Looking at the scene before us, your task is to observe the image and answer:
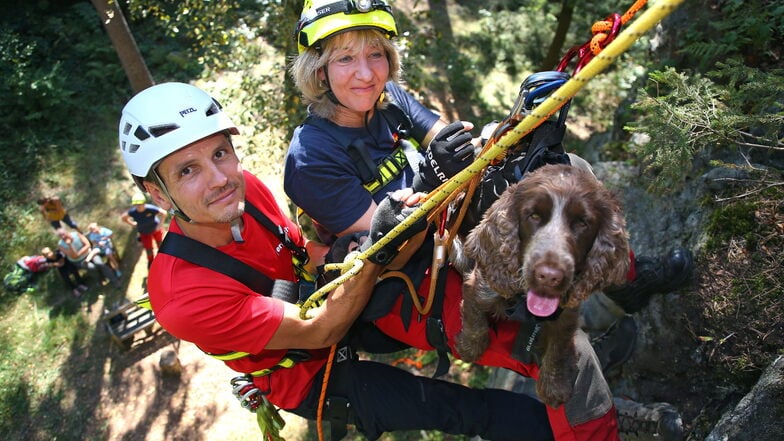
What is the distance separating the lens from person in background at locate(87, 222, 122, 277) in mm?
8836

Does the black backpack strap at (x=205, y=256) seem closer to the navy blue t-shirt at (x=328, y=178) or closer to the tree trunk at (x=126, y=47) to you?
the navy blue t-shirt at (x=328, y=178)

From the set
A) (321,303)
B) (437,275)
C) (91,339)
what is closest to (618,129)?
(437,275)

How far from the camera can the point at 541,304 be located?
8.74ft

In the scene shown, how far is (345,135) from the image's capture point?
3.62m

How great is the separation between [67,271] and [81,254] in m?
0.38

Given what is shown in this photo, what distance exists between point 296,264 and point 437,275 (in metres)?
1.18

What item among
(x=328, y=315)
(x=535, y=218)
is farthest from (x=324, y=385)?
(x=535, y=218)

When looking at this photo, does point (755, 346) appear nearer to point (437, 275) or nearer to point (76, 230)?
point (437, 275)

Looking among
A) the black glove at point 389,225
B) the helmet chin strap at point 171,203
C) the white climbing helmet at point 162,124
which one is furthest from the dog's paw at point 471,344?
the white climbing helmet at point 162,124

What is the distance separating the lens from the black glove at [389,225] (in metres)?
2.99

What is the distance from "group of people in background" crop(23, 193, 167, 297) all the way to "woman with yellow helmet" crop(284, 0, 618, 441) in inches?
248

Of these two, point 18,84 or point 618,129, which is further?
point 18,84

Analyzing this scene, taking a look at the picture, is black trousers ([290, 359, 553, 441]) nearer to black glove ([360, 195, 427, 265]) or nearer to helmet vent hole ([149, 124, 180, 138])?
black glove ([360, 195, 427, 265])

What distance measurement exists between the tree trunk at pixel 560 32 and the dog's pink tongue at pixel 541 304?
28.1 feet
